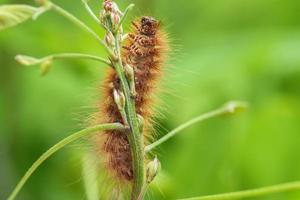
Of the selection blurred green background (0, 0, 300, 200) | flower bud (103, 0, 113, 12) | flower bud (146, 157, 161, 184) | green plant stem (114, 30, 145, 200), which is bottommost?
blurred green background (0, 0, 300, 200)

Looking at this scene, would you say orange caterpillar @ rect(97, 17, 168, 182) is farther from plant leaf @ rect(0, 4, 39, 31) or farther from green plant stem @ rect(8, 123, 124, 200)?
plant leaf @ rect(0, 4, 39, 31)

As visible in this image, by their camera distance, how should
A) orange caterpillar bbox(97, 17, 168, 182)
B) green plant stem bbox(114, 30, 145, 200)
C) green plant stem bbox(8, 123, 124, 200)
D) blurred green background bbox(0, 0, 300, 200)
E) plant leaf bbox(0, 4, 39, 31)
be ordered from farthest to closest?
blurred green background bbox(0, 0, 300, 200) < orange caterpillar bbox(97, 17, 168, 182) < green plant stem bbox(114, 30, 145, 200) < green plant stem bbox(8, 123, 124, 200) < plant leaf bbox(0, 4, 39, 31)

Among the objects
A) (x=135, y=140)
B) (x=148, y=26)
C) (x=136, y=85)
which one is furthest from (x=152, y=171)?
(x=148, y=26)

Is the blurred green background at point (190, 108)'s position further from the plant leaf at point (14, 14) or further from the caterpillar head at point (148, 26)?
the plant leaf at point (14, 14)

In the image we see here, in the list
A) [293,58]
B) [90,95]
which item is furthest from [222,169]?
[90,95]

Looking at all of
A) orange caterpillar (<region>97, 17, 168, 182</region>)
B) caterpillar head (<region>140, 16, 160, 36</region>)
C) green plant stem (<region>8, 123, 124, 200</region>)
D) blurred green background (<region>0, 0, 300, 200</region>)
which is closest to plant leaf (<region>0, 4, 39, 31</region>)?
green plant stem (<region>8, 123, 124, 200</region>)

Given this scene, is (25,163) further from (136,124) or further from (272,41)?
(136,124)

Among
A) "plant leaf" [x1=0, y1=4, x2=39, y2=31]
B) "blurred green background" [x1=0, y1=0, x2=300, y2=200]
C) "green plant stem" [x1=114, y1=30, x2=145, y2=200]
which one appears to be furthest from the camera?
"blurred green background" [x1=0, y1=0, x2=300, y2=200]

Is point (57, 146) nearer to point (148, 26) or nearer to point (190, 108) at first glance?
point (148, 26)
